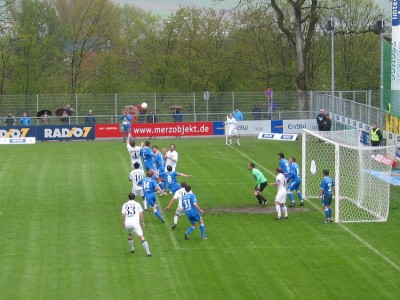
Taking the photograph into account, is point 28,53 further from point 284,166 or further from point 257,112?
point 284,166

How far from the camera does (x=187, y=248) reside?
86.8ft

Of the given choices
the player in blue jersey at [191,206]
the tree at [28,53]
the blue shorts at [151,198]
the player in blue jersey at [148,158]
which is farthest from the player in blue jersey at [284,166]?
the tree at [28,53]

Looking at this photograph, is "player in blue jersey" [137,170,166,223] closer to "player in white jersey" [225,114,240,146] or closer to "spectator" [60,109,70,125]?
"player in white jersey" [225,114,240,146]

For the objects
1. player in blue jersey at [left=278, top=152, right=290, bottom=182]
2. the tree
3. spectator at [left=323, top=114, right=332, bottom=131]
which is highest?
the tree

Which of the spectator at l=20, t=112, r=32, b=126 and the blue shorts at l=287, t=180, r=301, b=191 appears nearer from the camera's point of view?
the blue shorts at l=287, t=180, r=301, b=191

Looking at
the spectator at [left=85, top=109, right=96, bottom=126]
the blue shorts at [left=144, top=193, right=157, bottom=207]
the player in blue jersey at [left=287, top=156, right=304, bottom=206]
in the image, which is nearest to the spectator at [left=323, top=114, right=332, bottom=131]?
the spectator at [left=85, top=109, right=96, bottom=126]

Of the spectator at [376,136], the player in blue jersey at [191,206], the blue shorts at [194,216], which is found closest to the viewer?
the player in blue jersey at [191,206]

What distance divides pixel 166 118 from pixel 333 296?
34.7 m

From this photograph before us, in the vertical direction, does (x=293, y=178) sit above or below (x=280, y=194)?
above

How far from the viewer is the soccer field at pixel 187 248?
22.5m

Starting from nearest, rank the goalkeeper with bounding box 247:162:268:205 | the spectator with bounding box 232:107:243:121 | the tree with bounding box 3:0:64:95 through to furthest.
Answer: the goalkeeper with bounding box 247:162:268:205 → the spectator with bounding box 232:107:243:121 → the tree with bounding box 3:0:64:95

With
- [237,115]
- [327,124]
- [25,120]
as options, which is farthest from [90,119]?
[327,124]

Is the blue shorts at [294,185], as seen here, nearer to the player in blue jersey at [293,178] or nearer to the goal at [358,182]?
the player in blue jersey at [293,178]

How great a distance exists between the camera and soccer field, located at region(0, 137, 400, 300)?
22484mm
